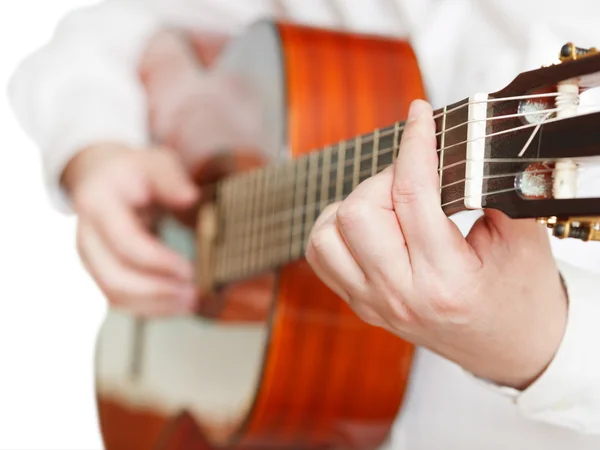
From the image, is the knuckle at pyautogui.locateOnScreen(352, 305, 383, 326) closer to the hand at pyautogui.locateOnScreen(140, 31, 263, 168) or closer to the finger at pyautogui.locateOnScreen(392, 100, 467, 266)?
the finger at pyautogui.locateOnScreen(392, 100, 467, 266)

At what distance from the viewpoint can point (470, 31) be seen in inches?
24.4

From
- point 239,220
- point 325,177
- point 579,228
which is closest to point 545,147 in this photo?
point 579,228

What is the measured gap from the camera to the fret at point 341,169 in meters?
0.58

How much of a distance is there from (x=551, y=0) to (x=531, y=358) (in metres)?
0.26

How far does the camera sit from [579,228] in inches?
13.9

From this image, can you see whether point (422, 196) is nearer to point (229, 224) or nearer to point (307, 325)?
point (307, 325)

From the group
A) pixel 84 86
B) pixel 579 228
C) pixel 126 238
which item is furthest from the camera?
Answer: pixel 84 86

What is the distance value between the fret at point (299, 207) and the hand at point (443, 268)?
0.63 feet

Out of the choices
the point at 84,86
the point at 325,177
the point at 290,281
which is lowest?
the point at 290,281

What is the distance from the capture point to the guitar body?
2.32 ft

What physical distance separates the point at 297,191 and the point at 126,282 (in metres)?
0.34

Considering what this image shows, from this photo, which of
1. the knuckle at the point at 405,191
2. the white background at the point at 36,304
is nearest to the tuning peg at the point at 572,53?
the knuckle at the point at 405,191

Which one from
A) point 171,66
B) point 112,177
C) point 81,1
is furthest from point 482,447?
point 81,1

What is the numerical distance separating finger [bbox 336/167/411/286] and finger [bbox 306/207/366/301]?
31mm
